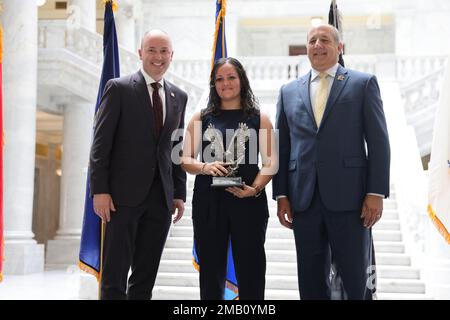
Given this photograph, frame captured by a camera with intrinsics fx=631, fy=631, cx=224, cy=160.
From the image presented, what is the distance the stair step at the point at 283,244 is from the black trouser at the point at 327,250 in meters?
5.57

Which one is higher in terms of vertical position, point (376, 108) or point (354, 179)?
point (376, 108)

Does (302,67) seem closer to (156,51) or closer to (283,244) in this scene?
(283,244)

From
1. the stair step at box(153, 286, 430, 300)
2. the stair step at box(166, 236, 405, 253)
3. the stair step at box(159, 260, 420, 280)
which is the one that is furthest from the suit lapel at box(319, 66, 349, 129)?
the stair step at box(166, 236, 405, 253)

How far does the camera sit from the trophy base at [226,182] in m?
4.30

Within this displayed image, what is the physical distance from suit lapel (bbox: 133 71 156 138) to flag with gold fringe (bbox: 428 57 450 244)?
2141mm

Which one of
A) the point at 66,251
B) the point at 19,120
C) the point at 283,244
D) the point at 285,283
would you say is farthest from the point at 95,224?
the point at 66,251

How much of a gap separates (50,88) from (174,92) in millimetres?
10623

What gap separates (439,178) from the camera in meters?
4.86

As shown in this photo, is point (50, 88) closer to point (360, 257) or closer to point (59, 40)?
point (59, 40)

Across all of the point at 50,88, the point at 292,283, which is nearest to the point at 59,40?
the point at 50,88

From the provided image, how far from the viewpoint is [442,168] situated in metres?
4.83

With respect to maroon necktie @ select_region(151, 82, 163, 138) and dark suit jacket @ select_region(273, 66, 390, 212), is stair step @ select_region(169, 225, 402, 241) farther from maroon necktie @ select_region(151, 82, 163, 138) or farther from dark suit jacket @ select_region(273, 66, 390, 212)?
dark suit jacket @ select_region(273, 66, 390, 212)

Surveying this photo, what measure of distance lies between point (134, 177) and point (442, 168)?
7.65 ft

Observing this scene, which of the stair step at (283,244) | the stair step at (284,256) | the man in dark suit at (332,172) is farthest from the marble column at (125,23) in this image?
the man in dark suit at (332,172)
